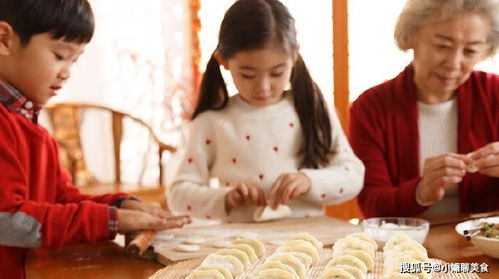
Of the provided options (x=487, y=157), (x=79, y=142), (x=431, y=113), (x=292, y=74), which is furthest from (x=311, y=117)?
(x=79, y=142)

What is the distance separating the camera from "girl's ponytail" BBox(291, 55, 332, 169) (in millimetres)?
1922

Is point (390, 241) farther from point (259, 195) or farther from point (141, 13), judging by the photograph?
point (141, 13)

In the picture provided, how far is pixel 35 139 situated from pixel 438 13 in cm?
109

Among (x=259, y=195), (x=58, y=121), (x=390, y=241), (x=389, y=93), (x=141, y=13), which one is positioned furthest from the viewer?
(x=141, y=13)

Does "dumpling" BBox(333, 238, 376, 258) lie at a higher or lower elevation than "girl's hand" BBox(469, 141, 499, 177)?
lower

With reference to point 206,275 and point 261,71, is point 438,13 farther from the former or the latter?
point 206,275

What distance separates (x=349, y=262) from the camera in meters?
1.25

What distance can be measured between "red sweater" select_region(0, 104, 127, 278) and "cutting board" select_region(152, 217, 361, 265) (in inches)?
5.9

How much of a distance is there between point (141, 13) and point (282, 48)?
314 cm

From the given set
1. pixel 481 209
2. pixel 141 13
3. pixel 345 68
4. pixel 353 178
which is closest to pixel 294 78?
pixel 353 178

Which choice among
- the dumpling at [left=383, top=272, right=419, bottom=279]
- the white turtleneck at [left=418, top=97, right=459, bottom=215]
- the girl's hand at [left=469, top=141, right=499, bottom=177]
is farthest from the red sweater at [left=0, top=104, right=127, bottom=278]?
the white turtleneck at [left=418, top=97, right=459, bottom=215]

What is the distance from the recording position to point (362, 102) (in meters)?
2.10

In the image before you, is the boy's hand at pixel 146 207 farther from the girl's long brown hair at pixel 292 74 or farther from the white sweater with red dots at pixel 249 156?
the girl's long brown hair at pixel 292 74

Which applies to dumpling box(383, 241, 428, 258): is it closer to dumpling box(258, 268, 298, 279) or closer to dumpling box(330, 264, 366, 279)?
dumpling box(330, 264, 366, 279)
